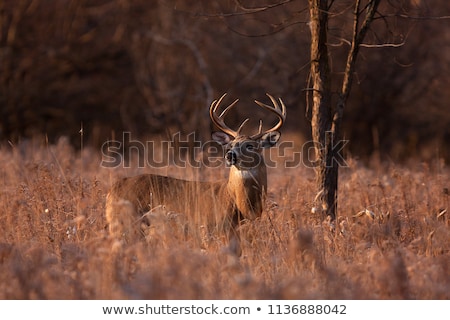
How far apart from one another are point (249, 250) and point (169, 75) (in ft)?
61.4

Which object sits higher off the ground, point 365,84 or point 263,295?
point 365,84

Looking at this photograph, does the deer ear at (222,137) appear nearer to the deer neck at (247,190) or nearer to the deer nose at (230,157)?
the deer neck at (247,190)

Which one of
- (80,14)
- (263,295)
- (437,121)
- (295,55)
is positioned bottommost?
(263,295)

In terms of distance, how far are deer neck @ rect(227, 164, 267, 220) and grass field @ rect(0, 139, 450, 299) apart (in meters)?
0.20

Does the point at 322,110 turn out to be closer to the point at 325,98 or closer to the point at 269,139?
the point at 325,98

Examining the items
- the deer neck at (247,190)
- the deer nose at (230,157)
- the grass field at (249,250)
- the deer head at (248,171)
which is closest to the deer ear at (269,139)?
the deer head at (248,171)

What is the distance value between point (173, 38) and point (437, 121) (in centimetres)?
819

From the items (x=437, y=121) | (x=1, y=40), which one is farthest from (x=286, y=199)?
(x=1, y=40)

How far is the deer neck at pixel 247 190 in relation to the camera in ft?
30.1

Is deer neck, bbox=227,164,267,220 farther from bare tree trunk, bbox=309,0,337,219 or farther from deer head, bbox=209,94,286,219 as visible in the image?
bare tree trunk, bbox=309,0,337,219

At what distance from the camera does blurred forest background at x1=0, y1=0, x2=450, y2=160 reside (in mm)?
21141

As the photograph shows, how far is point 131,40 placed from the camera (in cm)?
2648

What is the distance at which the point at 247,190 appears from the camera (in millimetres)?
9219

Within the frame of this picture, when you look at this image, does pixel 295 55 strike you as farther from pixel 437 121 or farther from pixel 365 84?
pixel 437 121
